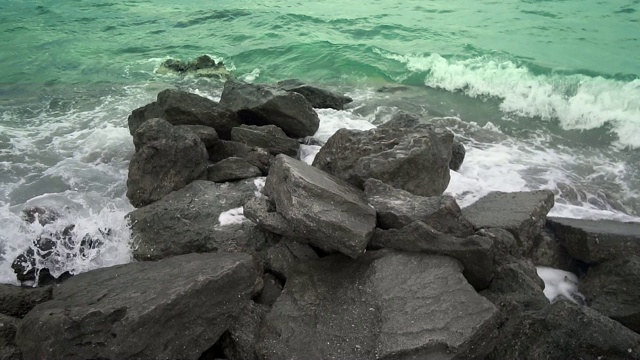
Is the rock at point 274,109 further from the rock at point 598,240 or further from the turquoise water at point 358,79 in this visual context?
the rock at point 598,240

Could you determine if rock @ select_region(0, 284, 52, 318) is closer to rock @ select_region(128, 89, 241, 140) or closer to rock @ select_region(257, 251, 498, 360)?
rock @ select_region(257, 251, 498, 360)

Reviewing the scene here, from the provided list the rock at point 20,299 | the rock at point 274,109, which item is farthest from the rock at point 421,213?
Answer: the rock at point 20,299

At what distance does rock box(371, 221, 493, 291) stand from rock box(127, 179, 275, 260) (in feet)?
4.45

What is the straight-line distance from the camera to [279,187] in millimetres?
5062

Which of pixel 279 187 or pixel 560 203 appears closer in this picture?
pixel 279 187

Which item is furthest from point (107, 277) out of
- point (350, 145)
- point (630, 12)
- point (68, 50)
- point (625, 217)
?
point (630, 12)

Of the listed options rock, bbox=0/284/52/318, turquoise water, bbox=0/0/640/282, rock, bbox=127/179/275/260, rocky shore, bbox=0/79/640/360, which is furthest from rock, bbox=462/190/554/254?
rock, bbox=0/284/52/318

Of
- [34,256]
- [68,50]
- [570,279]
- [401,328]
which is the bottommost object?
[68,50]

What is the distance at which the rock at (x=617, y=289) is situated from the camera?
446 cm

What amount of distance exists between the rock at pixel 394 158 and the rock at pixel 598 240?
150 cm

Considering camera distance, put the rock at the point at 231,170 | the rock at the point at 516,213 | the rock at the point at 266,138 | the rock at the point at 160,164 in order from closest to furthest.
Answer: the rock at the point at 516,213
the rock at the point at 160,164
the rock at the point at 231,170
the rock at the point at 266,138

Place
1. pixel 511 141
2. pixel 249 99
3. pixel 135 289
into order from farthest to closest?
1. pixel 511 141
2. pixel 249 99
3. pixel 135 289

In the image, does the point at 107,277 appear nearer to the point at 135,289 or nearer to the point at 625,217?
the point at 135,289

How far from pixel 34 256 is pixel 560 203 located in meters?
6.39
